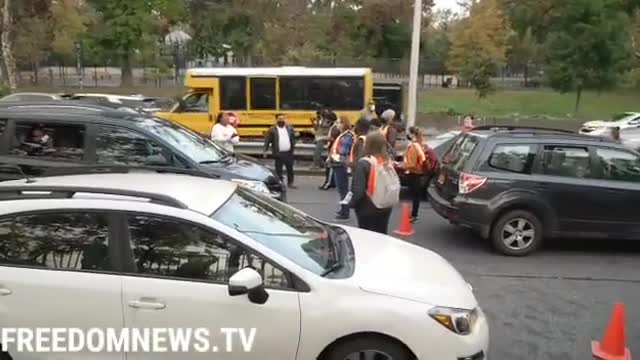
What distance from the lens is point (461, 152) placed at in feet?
29.5

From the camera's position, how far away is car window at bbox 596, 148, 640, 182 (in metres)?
8.51

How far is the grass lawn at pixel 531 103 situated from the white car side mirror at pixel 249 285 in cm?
3362

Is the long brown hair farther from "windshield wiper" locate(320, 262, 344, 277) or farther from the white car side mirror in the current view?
the white car side mirror

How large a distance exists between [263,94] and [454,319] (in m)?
16.0

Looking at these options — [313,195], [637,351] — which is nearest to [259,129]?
[313,195]

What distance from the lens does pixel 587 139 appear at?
860cm

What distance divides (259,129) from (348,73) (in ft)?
10.1

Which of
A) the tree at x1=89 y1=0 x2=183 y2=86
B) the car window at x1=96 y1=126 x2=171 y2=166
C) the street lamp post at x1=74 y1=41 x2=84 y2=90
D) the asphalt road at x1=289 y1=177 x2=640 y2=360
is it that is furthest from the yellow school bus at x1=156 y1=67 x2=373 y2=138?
the street lamp post at x1=74 y1=41 x2=84 y2=90

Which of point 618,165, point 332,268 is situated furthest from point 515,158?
point 332,268

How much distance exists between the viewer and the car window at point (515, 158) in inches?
333

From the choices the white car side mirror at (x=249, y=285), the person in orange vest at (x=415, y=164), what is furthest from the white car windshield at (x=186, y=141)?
the white car side mirror at (x=249, y=285)

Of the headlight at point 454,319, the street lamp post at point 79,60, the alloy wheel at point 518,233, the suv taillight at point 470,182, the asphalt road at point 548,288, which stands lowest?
the asphalt road at point 548,288

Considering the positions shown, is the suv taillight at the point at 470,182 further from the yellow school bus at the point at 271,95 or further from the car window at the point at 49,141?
the yellow school bus at the point at 271,95

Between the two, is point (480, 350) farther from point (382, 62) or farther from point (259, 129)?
point (382, 62)
